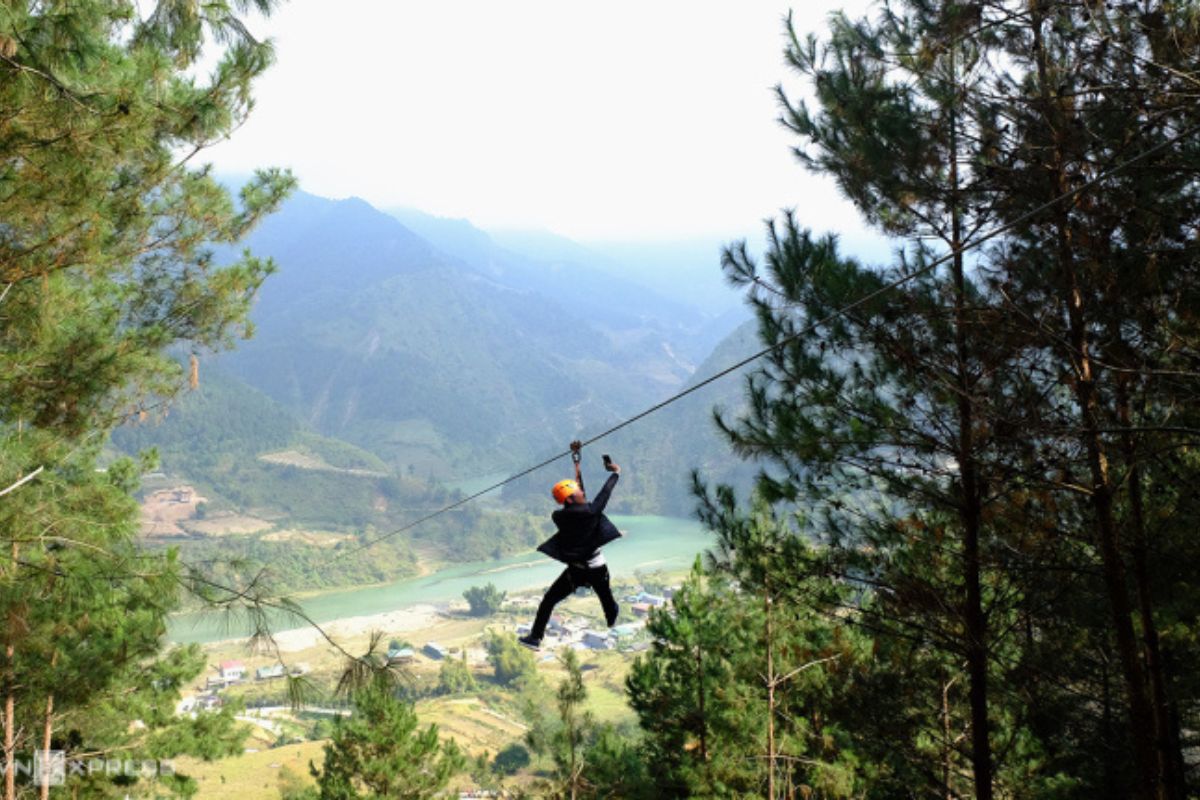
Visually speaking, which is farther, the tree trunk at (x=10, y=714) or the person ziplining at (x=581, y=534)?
the tree trunk at (x=10, y=714)

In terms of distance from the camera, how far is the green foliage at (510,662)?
45219mm

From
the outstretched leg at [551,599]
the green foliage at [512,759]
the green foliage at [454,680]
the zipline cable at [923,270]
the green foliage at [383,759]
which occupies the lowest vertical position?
the green foliage at [512,759]

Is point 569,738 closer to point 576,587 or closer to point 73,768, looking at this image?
point 73,768

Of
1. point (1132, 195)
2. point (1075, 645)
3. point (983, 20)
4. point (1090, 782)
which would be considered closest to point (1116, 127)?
point (1132, 195)

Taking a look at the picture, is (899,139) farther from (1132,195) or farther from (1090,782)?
(1090,782)

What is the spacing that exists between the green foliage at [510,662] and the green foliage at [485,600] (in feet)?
37.9

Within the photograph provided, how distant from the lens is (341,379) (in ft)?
595

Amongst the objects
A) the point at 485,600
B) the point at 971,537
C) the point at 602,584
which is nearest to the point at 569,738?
the point at 602,584

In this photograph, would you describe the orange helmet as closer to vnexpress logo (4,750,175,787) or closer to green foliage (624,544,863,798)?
green foliage (624,544,863,798)

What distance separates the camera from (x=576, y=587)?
440cm

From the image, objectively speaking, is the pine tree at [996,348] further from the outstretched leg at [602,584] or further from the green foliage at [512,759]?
the green foliage at [512,759]

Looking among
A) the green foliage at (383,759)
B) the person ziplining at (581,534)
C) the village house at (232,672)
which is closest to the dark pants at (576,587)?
the person ziplining at (581,534)

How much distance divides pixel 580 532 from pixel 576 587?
1.43 feet

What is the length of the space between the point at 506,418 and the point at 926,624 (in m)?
162
